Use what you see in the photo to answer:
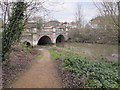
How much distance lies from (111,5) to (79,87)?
6187 mm

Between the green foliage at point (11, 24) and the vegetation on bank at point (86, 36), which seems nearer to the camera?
the green foliage at point (11, 24)

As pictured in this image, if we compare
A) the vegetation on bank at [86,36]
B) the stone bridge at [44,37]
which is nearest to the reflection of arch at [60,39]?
Answer: the stone bridge at [44,37]

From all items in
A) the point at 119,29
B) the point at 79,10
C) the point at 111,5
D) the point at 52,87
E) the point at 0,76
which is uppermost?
the point at 79,10

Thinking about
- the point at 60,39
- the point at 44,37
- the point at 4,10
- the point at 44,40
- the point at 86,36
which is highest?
the point at 4,10

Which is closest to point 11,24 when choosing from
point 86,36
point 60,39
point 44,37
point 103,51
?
point 103,51

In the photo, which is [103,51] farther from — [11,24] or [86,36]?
[11,24]

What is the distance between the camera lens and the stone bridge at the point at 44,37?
50.1 ft

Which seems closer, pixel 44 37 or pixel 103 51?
pixel 103 51

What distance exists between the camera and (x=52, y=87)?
3957mm

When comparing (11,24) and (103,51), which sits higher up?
(11,24)

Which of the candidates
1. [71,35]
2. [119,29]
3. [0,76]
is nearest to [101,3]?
[119,29]

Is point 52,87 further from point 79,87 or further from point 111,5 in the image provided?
point 111,5

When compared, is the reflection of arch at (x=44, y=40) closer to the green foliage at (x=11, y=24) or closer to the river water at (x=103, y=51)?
the river water at (x=103, y=51)

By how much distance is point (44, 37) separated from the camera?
891 inches
